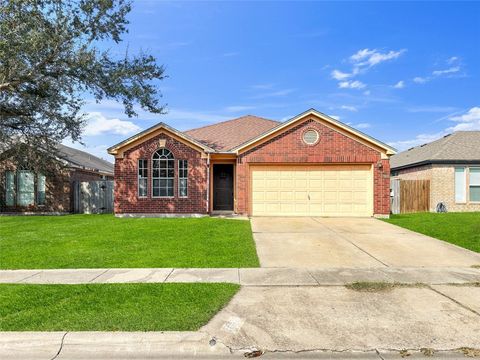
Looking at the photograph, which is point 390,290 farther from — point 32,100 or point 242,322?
point 32,100

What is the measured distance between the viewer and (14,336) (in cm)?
423

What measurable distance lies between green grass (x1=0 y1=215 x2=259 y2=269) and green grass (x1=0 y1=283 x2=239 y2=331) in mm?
1698

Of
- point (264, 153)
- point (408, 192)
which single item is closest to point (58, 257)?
point (264, 153)

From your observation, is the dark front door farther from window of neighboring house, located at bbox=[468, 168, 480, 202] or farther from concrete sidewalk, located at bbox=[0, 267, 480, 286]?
window of neighboring house, located at bbox=[468, 168, 480, 202]

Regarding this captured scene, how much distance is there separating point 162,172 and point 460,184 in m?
16.9

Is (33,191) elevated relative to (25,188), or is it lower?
lower

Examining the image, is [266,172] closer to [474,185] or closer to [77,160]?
[474,185]

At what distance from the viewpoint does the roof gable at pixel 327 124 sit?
1650cm

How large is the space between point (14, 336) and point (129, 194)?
42.6 ft

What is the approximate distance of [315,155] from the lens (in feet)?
54.7

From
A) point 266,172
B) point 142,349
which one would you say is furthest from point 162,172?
point 142,349

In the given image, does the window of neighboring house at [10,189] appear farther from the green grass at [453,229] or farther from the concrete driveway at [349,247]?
the green grass at [453,229]

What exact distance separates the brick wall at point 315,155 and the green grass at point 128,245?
3183 mm

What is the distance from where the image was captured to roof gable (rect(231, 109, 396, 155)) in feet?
54.1
